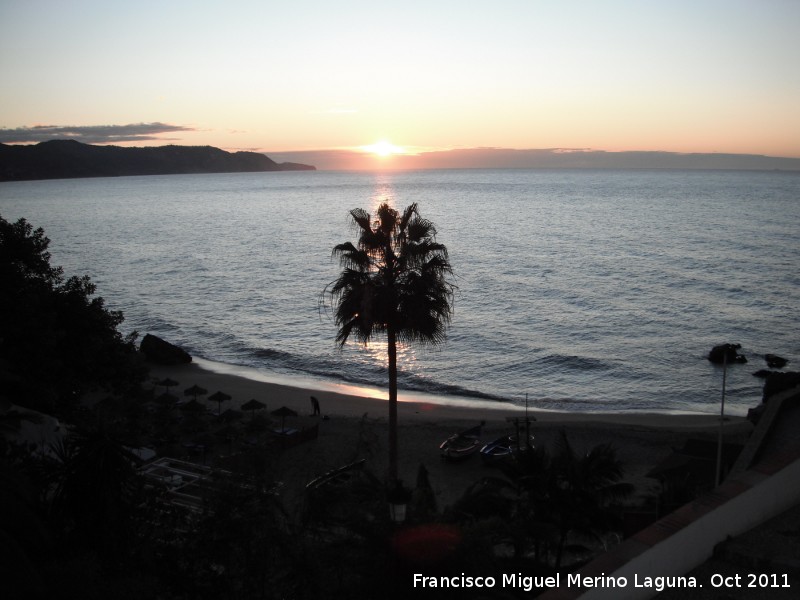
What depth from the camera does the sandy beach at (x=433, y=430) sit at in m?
22.8

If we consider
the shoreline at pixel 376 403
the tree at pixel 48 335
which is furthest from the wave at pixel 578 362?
the tree at pixel 48 335

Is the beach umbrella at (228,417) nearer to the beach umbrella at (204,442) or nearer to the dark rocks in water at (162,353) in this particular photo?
the beach umbrella at (204,442)

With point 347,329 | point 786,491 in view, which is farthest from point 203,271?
point 786,491

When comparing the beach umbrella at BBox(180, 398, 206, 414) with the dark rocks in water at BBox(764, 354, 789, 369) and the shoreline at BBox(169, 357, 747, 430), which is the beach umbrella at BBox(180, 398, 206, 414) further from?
the dark rocks in water at BBox(764, 354, 789, 369)

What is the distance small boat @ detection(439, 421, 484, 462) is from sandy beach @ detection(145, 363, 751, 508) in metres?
0.30

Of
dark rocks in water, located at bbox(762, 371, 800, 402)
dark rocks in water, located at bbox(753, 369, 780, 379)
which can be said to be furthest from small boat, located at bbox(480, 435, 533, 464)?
dark rocks in water, located at bbox(753, 369, 780, 379)

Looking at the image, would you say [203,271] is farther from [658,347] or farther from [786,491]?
[786,491]

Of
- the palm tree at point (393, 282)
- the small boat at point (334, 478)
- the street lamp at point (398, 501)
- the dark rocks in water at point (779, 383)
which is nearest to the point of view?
the street lamp at point (398, 501)

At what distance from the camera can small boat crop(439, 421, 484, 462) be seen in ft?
78.1

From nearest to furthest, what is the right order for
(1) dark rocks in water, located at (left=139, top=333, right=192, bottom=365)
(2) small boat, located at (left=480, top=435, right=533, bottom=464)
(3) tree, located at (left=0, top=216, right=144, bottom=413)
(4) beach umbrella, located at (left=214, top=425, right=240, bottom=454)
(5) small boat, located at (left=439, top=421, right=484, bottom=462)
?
(3) tree, located at (left=0, top=216, right=144, bottom=413), (2) small boat, located at (left=480, top=435, right=533, bottom=464), (4) beach umbrella, located at (left=214, top=425, right=240, bottom=454), (5) small boat, located at (left=439, top=421, right=484, bottom=462), (1) dark rocks in water, located at (left=139, top=333, right=192, bottom=365)

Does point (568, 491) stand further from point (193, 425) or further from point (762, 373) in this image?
point (762, 373)

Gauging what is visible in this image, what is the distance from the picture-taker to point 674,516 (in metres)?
6.07

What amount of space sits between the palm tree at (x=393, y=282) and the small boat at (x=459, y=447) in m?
7.13

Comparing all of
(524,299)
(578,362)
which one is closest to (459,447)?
(578,362)
